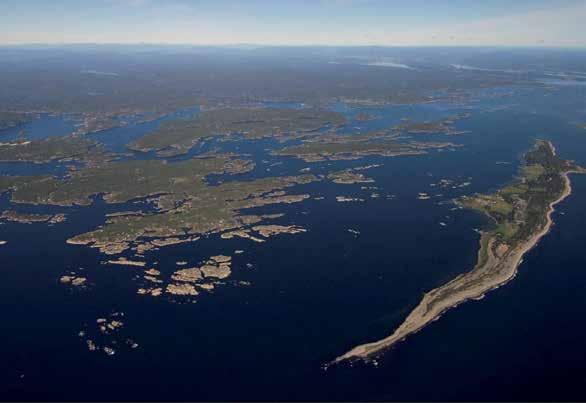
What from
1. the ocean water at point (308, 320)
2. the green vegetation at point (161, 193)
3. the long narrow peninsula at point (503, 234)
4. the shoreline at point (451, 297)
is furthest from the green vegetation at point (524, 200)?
the green vegetation at point (161, 193)

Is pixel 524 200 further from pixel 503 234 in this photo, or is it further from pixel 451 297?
pixel 451 297

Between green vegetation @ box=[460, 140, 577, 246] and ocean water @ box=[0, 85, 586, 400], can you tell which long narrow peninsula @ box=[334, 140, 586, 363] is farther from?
ocean water @ box=[0, 85, 586, 400]

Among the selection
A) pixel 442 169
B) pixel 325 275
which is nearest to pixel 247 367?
pixel 325 275

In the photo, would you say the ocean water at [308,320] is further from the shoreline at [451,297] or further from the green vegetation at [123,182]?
the green vegetation at [123,182]

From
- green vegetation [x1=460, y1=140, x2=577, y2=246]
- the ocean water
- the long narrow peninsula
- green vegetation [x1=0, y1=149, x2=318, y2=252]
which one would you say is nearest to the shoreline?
the long narrow peninsula

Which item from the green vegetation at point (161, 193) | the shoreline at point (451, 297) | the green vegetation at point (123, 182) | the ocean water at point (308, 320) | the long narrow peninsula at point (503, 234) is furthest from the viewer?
the green vegetation at point (123, 182)

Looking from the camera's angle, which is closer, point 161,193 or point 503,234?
point 503,234

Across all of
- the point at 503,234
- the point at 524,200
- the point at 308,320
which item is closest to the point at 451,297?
the point at 308,320

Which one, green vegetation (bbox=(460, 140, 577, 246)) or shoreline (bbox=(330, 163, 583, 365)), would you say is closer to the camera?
shoreline (bbox=(330, 163, 583, 365))
